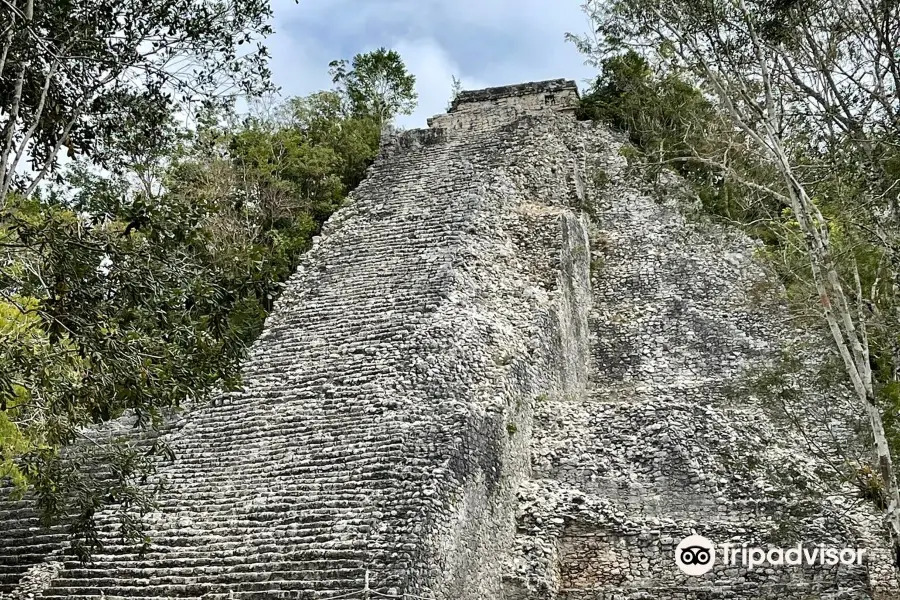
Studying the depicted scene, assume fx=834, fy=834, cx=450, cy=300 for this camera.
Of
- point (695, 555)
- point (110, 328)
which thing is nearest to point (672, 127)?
point (695, 555)

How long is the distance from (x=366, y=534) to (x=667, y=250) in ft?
24.5

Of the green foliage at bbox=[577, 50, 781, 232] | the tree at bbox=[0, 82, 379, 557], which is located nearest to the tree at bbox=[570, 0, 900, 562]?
the green foliage at bbox=[577, 50, 781, 232]

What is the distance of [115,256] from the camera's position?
5.07 metres

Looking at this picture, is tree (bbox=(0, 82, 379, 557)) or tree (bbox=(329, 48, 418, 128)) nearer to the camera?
tree (bbox=(0, 82, 379, 557))

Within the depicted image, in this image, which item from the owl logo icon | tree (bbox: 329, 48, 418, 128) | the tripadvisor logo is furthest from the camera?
tree (bbox: 329, 48, 418, 128)

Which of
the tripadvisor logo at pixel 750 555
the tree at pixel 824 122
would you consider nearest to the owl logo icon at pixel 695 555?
the tripadvisor logo at pixel 750 555

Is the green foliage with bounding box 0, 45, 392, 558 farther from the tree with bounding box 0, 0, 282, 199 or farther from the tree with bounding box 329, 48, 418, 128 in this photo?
the tree with bounding box 329, 48, 418, 128

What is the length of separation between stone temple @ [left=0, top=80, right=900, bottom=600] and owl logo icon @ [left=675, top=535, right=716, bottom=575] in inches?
3.8

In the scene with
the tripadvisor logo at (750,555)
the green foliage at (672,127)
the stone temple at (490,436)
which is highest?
the green foliage at (672,127)

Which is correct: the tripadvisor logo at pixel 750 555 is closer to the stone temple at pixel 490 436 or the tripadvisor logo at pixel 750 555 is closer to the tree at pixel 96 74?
the stone temple at pixel 490 436

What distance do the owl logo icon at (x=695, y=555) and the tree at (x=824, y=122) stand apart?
1.79 m

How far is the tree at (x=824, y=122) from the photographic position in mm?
6613

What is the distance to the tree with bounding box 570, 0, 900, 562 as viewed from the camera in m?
6.61

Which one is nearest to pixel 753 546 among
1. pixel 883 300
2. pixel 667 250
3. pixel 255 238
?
pixel 883 300
